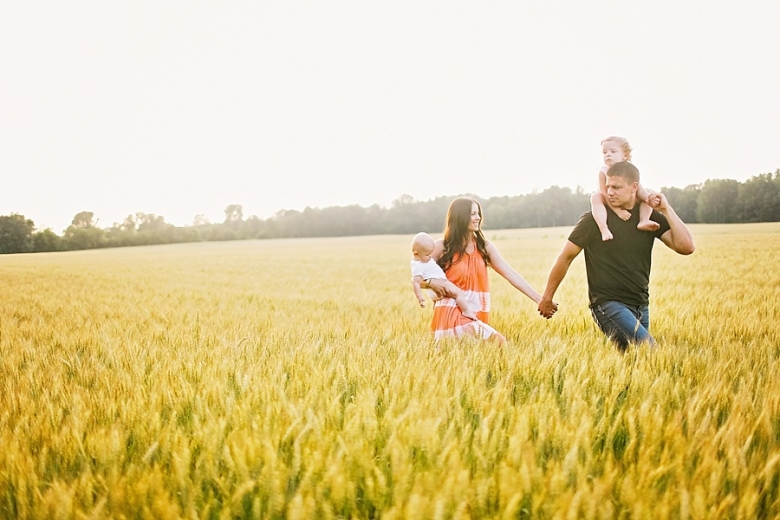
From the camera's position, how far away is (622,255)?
13.5ft

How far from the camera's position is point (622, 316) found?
3986 mm

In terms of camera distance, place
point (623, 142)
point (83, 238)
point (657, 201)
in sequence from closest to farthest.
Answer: point (657, 201)
point (623, 142)
point (83, 238)

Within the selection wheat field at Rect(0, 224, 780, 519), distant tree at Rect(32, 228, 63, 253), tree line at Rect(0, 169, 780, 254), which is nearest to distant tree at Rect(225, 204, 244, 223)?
tree line at Rect(0, 169, 780, 254)

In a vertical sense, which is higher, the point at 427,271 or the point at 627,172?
the point at 627,172

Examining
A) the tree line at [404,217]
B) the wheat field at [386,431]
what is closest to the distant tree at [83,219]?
the tree line at [404,217]

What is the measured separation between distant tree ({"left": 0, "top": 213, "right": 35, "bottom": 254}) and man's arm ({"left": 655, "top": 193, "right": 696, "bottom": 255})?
1699 centimetres

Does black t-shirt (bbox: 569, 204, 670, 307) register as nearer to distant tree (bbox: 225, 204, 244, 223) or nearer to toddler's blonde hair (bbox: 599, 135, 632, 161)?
toddler's blonde hair (bbox: 599, 135, 632, 161)

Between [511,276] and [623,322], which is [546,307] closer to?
[511,276]

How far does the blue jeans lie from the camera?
12.8ft

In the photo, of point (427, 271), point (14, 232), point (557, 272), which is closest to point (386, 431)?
point (427, 271)

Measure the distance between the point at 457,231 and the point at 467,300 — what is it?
2.09ft

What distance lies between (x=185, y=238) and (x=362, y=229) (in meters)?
23.5

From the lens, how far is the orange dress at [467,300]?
4354 millimetres

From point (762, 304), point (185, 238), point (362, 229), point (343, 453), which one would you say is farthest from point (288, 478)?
point (362, 229)
